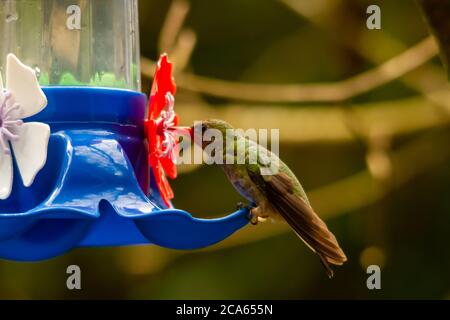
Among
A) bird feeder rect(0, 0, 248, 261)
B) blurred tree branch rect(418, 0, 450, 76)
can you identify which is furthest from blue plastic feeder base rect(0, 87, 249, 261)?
blurred tree branch rect(418, 0, 450, 76)

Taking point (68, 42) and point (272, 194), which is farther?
point (68, 42)

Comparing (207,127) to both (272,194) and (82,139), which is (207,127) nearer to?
(272,194)

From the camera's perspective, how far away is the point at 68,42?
10.4 ft

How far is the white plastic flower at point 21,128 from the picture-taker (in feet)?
8.95

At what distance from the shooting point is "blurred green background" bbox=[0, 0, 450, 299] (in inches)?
206

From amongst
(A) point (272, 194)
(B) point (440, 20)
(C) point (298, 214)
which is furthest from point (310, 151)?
(B) point (440, 20)

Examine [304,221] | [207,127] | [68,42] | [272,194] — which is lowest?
[304,221]

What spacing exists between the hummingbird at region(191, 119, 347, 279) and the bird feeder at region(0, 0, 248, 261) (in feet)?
0.61

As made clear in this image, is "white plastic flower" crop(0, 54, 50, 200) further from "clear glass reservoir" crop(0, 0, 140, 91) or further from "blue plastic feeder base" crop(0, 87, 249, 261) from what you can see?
"clear glass reservoir" crop(0, 0, 140, 91)

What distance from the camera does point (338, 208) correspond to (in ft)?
17.7

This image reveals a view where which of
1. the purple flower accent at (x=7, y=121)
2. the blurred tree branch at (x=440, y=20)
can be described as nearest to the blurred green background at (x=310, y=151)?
the purple flower accent at (x=7, y=121)

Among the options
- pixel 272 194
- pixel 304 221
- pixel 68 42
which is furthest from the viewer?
pixel 68 42

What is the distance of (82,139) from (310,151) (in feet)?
9.80

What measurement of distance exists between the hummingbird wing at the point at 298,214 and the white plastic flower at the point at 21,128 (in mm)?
748
